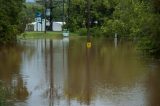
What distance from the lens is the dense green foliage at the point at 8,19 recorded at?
4785 cm

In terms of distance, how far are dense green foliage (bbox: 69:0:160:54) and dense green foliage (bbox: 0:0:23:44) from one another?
12625 mm

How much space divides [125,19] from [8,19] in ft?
69.4

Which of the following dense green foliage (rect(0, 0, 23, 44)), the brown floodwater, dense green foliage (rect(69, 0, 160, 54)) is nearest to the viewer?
the brown floodwater

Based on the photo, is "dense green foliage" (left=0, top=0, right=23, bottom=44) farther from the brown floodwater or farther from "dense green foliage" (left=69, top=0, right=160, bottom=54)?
the brown floodwater

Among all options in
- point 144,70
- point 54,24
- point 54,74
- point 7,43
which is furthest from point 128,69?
point 54,24

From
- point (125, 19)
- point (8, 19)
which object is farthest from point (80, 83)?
point (125, 19)

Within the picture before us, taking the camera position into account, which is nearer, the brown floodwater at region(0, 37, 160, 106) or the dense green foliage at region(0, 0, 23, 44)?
the brown floodwater at region(0, 37, 160, 106)

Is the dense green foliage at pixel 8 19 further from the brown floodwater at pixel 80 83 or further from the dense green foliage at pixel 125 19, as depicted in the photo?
the brown floodwater at pixel 80 83

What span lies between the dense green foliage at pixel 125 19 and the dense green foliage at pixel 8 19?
12625 millimetres

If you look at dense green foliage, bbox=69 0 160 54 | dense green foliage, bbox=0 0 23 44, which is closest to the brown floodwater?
dense green foliage, bbox=69 0 160 54

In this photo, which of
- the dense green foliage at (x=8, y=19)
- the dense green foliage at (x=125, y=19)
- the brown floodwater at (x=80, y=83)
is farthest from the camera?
the dense green foliage at (x=8, y=19)

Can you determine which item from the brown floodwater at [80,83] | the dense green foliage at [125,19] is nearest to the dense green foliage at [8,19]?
the dense green foliage at [125,19]

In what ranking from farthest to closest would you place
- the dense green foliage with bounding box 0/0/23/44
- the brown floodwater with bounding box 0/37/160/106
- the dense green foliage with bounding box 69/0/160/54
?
the dense green foliage with bounding box 0/0/23/44 → the dense green foliage with bounding box 69/0/160/54 → the brown floodwater with bounding box 0/37/160/106

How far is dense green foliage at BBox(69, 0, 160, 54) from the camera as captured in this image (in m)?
31.8
